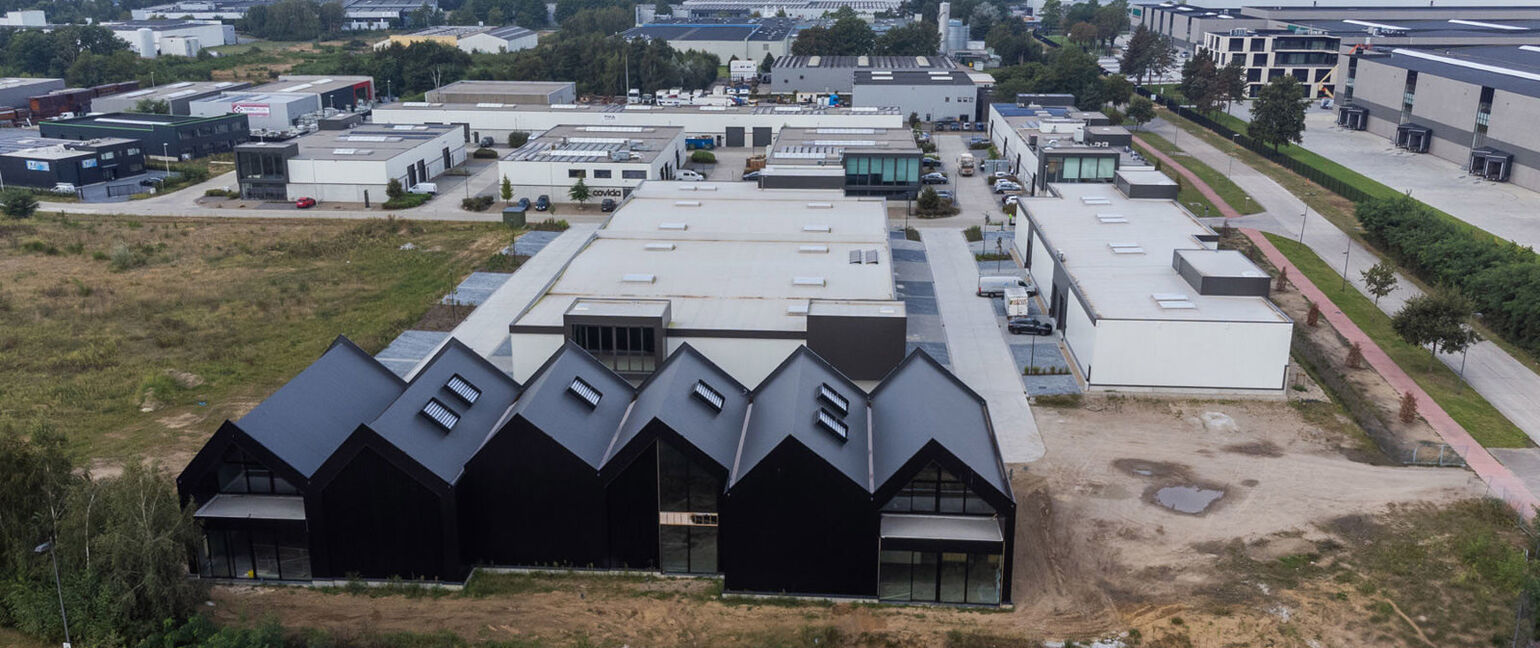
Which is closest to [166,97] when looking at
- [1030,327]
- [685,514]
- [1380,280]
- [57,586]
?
Answer: [1030,327]

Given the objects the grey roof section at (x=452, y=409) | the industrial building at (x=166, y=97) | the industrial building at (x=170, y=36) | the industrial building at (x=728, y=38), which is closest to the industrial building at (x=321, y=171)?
the industrial building at (x=166, y=97)

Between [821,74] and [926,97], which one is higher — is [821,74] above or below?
above

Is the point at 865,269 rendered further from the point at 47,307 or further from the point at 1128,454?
the point at 47,307

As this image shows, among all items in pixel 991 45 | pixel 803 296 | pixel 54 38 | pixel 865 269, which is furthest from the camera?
pixel 991 45

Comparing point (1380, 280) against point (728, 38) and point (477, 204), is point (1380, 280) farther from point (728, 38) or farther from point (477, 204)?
point (728, 38)

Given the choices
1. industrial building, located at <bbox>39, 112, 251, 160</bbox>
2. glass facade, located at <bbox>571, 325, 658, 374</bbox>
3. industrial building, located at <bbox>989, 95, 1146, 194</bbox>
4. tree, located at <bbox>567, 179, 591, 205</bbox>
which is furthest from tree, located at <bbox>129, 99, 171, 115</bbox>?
glass facade, located at <bbox>571, 325, 658, 374</bbox>

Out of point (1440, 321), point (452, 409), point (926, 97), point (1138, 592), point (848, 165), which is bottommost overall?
point (1138, 592)

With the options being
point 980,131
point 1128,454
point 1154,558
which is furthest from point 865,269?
point 980,131
